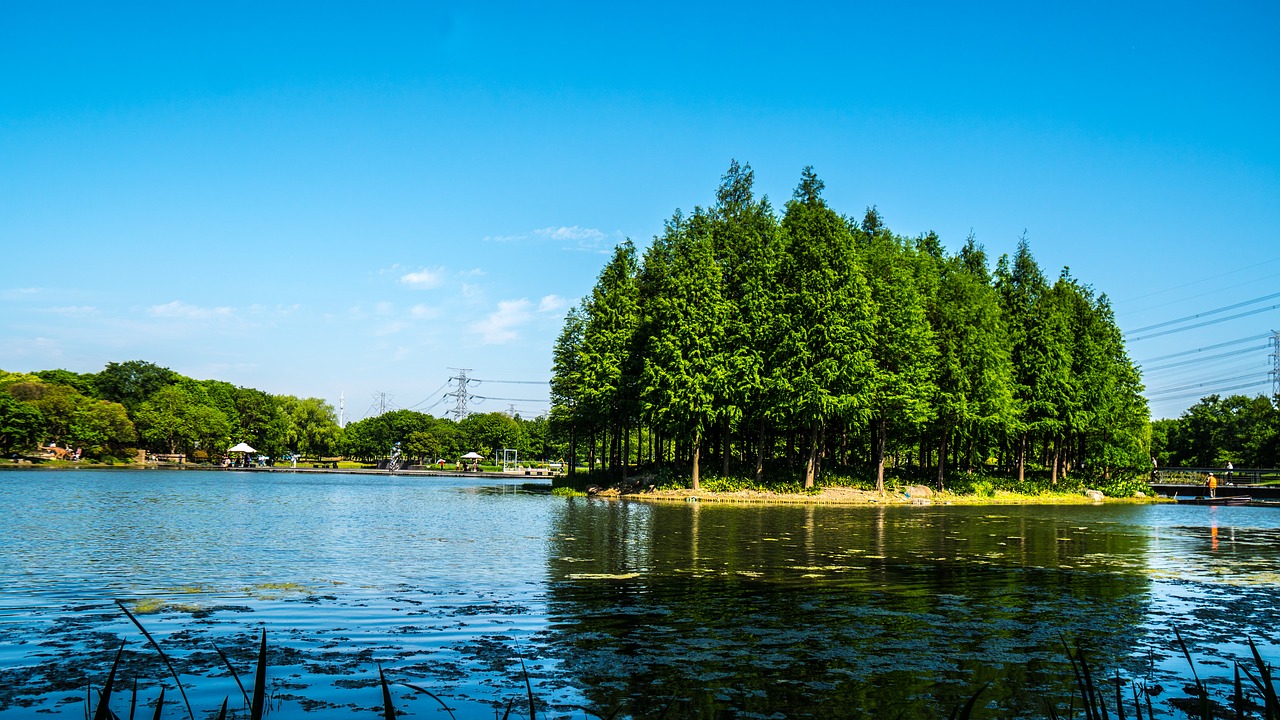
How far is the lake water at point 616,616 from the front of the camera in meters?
9.81

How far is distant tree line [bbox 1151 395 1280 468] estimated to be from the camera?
118 m

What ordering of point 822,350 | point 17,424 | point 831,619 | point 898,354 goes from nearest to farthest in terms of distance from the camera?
point 831,619 < point 822,350 < point 898,354 < point 17,424

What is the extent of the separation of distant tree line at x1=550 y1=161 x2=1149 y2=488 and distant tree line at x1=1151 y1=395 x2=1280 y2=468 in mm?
55114

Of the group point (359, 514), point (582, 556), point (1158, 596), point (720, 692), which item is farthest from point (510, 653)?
point (359, 514)

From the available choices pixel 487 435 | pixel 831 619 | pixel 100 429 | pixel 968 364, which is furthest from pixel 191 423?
pixel 831 619

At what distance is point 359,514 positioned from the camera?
40000 mm

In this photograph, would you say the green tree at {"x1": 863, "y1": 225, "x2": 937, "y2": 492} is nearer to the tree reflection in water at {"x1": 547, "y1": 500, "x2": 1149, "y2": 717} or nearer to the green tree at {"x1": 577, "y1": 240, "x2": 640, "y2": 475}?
the green tree at {"x1": 577, "y1": 240, "x2": 640, "y2": 475}

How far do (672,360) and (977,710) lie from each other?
47.2 m

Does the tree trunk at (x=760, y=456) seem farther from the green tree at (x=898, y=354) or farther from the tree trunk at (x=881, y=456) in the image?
the tree trunk at (x=881, y=456)

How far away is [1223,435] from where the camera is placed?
13350 centimetres

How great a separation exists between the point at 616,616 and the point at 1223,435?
149 meters

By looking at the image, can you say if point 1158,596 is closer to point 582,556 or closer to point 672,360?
point 582,556

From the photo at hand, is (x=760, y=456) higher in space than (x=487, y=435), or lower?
lower

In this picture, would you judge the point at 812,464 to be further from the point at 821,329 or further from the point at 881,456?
the point at 821,329
